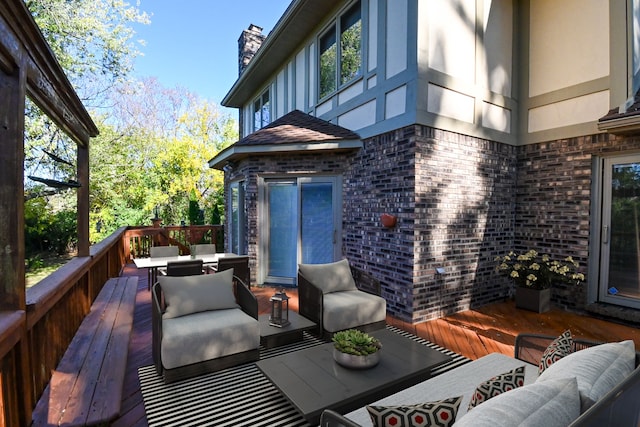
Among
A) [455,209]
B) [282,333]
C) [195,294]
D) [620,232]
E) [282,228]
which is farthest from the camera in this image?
[282,228]

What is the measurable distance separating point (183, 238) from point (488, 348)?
873 centimetres

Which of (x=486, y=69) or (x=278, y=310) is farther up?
(x=486, y=69)

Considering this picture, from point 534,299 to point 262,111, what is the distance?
8.30m

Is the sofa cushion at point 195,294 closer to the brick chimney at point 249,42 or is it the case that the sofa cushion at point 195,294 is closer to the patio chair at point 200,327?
the patio chair at point 200,327

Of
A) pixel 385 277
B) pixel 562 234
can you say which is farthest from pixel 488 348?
pixel 562 234

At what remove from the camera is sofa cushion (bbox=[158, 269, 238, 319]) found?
3.28 metres

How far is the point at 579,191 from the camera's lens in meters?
4.97

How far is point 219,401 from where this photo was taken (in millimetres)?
2584

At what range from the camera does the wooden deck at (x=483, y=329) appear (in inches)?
142

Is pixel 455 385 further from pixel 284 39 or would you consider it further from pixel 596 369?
pixel 284 39

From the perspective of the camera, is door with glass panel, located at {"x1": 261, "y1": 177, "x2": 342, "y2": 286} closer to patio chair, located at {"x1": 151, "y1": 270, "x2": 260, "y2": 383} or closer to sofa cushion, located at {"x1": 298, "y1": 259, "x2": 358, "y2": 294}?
sofa cushion, located at {"x1": 298, "y1": 259, "x2": 358, "y2": 294}

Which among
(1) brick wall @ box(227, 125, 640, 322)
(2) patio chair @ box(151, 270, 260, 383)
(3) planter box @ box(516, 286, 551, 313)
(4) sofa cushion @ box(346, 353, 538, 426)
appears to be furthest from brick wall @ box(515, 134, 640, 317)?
(2) patio chair @ box(151, 270, 260, 383)

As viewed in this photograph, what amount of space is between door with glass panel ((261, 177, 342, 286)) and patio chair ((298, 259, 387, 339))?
160 centimetres

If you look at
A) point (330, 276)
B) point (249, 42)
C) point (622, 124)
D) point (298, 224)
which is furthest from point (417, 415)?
point (249, 42)
